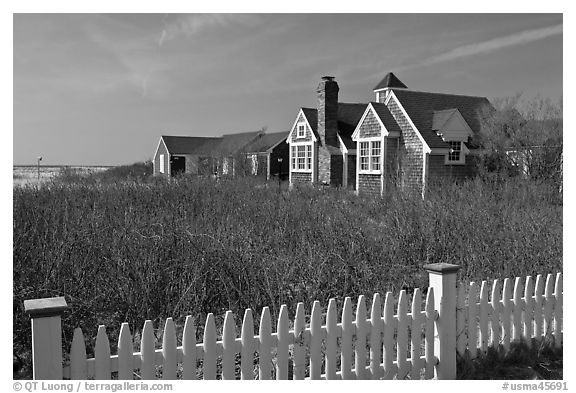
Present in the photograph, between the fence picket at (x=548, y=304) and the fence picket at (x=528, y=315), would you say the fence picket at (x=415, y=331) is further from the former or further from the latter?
the fence picket at (x=548, y=304)

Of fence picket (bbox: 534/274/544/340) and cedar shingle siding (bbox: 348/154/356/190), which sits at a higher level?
cedar shingle siding (bbox: 348/154/356/190)

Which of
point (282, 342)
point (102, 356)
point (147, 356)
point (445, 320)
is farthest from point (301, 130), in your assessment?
point (102, 356)

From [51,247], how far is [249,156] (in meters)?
27.9

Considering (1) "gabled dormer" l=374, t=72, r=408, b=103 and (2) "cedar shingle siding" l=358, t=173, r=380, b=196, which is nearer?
(2) "cedar shingle siding" l=358, t=173, r=380, b=196

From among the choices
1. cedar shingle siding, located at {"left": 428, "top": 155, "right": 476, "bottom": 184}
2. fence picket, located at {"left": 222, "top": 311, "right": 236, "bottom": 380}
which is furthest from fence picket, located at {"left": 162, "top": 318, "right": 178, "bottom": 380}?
cedar shingle siding, located at {"left": 428, "top": 155, "right": 476, "bottom": 184}

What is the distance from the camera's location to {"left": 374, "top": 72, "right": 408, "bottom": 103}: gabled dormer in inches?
961

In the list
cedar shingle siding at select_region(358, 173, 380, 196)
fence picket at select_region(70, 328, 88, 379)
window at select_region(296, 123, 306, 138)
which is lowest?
fence picket at select_region(70, 328, 88, 379)

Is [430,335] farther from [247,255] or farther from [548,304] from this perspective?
[247,255]

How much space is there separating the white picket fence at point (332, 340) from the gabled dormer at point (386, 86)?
20.6 m

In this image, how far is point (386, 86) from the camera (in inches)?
960

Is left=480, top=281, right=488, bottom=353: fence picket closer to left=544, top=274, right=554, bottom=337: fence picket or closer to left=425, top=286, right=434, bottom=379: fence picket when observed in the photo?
left=425, top=286, right=434, bottom=379: fence picket
